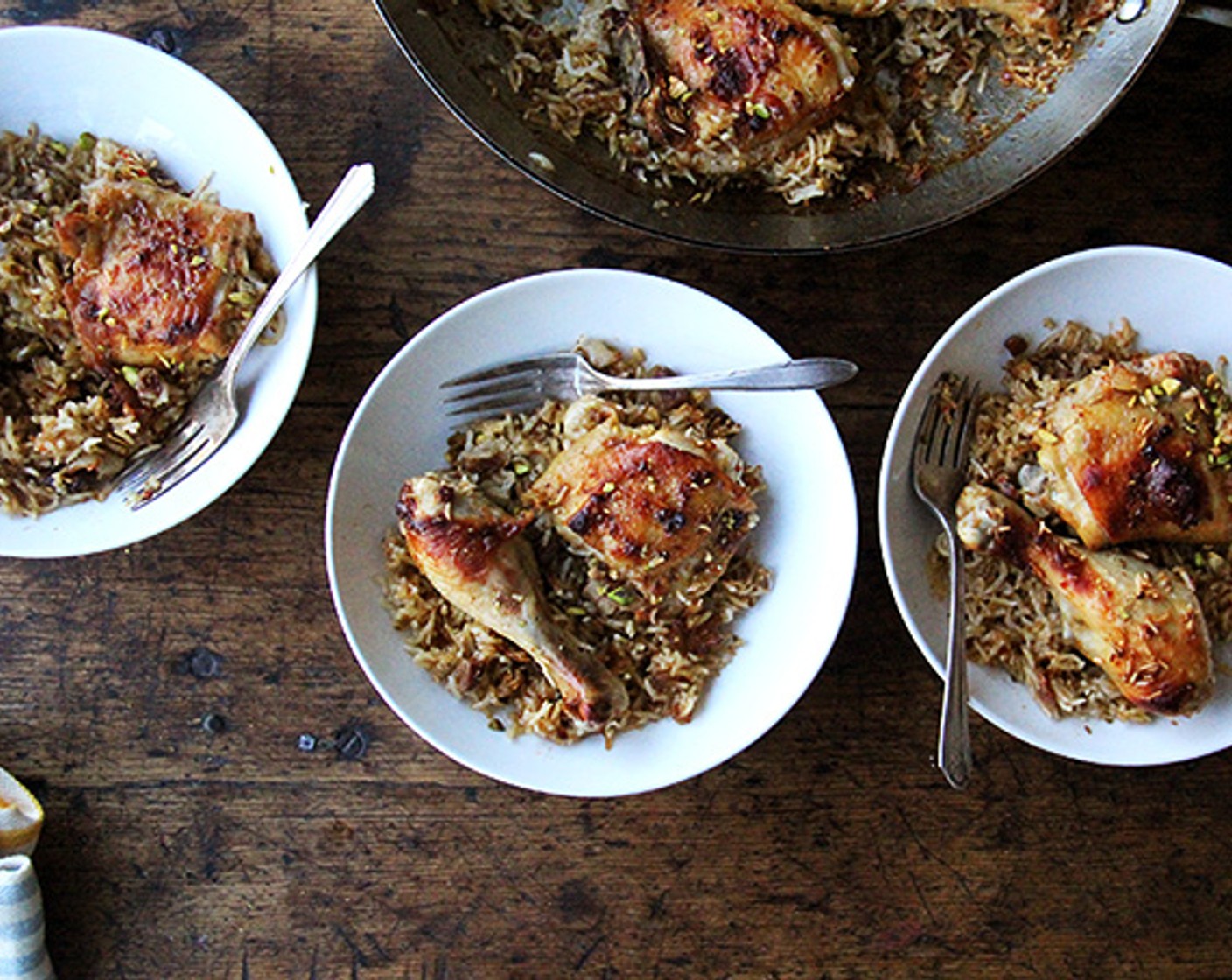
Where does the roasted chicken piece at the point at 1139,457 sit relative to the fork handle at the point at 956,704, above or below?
above

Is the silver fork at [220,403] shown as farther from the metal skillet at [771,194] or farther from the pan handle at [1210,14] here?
the pan handle at [1210,14]

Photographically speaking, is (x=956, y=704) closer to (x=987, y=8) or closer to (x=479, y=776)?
(x=479, y=776)

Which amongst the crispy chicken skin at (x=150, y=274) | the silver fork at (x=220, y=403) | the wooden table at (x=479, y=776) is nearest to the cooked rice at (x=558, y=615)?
the wooden table at (x=479, y=776)

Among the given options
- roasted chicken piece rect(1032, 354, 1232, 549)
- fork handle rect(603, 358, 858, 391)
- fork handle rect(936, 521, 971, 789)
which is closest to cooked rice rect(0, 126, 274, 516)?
fork handle rect(603, 358, 858, 391)

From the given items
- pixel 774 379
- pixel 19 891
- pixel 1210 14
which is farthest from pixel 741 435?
pixel 19 891

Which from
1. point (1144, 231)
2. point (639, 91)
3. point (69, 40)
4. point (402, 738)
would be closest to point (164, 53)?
point (69, 40)

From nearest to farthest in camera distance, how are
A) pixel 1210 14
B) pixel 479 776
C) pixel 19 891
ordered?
pixel 1210 14 → pixel 19 891 → pixel 479 776
